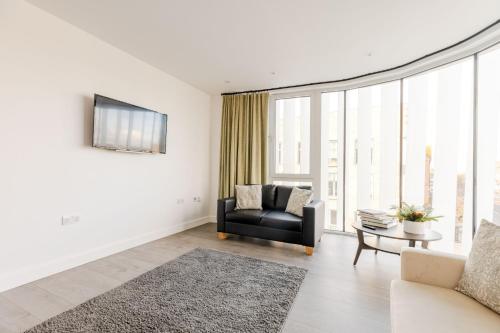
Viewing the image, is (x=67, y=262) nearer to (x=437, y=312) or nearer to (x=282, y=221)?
(x=282, y=221)

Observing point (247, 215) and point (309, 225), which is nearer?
point (309, 225)

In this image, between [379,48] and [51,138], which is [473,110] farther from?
[51,138]

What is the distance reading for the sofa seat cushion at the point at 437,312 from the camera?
3.41 ft

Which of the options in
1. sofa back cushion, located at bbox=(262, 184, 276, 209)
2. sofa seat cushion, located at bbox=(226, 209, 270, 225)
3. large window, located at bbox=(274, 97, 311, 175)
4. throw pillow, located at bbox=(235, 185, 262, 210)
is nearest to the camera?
sofa seat cushion, located at bbox=(226, 209, 270, 225)

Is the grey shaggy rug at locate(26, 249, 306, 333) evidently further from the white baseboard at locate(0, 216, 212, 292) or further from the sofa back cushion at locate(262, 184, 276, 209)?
the sofa back cushion at locate(262, 184, 276, 209)

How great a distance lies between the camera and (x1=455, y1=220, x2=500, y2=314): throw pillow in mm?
1169

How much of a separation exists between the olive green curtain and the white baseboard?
155 cm

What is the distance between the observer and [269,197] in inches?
152

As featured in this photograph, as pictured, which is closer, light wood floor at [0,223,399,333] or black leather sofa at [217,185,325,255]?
light wood floor at [0,223,399,333]

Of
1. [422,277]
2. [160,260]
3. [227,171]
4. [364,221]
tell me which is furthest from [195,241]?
[422,277]

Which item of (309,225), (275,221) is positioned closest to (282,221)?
(275,221)

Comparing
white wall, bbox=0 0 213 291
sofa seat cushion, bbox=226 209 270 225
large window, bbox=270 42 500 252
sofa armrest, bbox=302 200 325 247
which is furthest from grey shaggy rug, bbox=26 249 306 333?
large window, bbox=270 42 500 252

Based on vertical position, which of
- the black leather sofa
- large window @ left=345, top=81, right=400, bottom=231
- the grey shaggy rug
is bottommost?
the grey shaggy rug

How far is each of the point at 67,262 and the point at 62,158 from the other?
1108 mm
